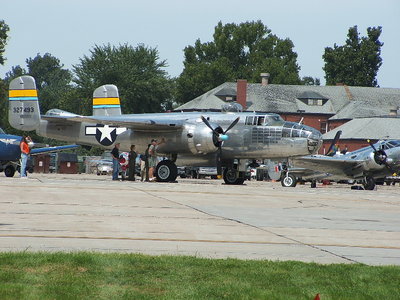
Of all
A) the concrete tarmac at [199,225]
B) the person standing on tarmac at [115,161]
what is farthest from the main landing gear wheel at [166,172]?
the concrete tarmac at [199,225]

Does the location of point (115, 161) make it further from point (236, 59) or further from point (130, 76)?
point (236, 59)

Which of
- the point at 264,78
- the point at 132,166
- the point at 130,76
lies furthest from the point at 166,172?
the point at 264,78

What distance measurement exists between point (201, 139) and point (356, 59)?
103m

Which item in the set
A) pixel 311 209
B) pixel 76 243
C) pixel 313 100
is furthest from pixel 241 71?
pixel 76 243

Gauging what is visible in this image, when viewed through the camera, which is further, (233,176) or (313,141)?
(233,176)

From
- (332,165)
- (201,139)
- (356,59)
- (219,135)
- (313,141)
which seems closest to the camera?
(313,141)

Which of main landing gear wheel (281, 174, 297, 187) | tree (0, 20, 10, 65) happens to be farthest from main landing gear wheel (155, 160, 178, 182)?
tree (0, 20, 10, 65)

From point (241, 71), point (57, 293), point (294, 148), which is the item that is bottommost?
point (57, 293)

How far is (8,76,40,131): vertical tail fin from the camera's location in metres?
41.4

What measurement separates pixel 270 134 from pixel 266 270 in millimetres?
25243

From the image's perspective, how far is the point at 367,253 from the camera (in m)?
12.2

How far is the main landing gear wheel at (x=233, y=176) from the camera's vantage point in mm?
37344

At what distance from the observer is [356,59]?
134 metres

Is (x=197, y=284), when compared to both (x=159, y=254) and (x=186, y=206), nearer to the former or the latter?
(x=159, y=254)
